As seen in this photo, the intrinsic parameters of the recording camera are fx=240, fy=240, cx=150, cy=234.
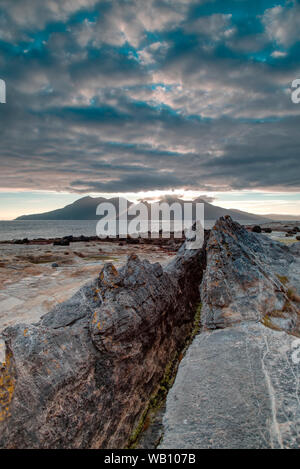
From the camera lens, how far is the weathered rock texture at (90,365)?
3582mm

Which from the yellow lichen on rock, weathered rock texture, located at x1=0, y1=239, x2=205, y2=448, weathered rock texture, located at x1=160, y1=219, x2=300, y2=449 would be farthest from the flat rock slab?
the yellow lichen on rock

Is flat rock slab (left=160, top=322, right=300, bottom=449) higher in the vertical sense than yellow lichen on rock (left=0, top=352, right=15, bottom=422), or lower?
lower

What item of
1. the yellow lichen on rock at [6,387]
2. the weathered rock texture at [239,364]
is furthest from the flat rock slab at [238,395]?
the yellow lichen on rock at [6,387]

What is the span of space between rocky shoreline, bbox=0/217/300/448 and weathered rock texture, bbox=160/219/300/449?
0.07 feet

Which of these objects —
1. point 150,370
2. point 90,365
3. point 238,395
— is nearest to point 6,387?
point 90,365

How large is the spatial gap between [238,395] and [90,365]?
8.71 ft

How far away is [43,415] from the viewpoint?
356cm

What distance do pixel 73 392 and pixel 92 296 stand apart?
81.3 inches

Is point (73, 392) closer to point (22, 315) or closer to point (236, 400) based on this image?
point (236, 400)

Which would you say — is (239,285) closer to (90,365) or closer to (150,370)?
(150,370)

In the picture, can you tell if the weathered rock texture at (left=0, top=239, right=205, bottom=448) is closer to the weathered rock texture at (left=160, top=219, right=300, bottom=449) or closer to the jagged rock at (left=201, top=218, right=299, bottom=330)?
the weathered rock texture at (left=160, top=219, right=300, bottom=449)

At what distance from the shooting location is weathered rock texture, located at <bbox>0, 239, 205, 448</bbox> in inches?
141

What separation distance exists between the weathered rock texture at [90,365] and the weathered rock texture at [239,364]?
801 mm

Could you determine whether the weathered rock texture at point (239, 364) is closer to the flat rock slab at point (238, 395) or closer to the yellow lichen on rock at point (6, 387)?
the flat rock slab at point (238, 395)
